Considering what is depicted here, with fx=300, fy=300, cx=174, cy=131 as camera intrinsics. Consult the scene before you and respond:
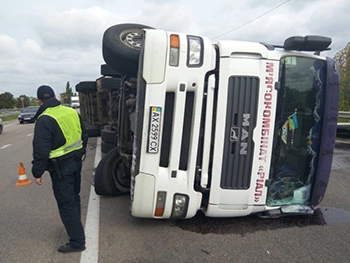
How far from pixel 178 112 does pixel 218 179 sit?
31.6 inches

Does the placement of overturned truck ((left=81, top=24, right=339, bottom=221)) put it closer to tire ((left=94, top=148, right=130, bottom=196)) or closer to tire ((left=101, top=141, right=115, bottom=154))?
tire ((left=94, top=148, right=130, bottom=196))

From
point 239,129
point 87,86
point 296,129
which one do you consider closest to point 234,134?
point 239,129

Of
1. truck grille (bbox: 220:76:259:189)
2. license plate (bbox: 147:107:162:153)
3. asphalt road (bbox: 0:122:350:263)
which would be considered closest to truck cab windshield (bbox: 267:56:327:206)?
truck grille (bbox: 220:76:259:189)

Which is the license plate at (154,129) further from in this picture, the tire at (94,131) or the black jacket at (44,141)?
the tire at (94,131)

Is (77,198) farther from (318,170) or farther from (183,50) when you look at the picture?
(318,170)

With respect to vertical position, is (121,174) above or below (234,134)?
below

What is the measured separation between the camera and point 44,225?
3.51 m

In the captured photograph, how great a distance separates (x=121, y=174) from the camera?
14.1ft

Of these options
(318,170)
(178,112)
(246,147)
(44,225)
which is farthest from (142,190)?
(318,170)

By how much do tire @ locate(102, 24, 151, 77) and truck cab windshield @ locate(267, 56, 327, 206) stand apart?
1.83 m

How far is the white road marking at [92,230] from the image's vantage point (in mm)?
2776

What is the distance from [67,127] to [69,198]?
683 mm

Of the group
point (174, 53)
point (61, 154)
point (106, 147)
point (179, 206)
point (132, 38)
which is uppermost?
point (132, 38)

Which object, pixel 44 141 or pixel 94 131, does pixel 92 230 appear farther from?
pixel 94 131
